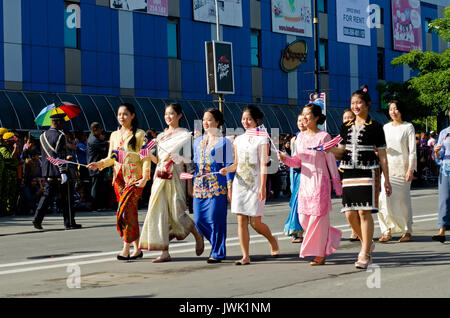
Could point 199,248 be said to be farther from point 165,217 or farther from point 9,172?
point 9,172

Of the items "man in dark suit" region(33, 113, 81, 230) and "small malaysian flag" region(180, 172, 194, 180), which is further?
"man in dark suit" region(33, 113, 81, 230)

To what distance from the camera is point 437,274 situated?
7.87 meters

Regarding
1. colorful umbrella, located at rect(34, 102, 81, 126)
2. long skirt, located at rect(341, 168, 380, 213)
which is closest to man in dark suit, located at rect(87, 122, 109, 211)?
colorful umbrella, located at rect(34, 102, 81, 126)

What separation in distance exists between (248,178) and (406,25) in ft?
146

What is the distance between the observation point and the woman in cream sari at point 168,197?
9.45m

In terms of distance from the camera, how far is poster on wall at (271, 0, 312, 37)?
41688 millimetres

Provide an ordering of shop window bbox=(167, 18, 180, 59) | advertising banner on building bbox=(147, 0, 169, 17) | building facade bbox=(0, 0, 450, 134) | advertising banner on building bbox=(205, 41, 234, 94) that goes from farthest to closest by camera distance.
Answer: shop window bbox=(167, 18, 180, 59) < advertising banner on building bbox=(147, 0, 169, 17) < building facade bbox=(0, 0, 450, 134) < advertising banner on building bbox=(205, 41, 234, 94)

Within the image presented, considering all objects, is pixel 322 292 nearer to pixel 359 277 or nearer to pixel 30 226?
pixel 359 277

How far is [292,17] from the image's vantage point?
42.6 metres

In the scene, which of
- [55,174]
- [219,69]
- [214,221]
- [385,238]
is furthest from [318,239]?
[219,69]

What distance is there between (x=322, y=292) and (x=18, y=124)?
21888mm

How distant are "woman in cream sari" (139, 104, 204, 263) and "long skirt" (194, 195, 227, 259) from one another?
238 mm

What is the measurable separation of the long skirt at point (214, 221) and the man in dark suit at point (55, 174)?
5.62 metres

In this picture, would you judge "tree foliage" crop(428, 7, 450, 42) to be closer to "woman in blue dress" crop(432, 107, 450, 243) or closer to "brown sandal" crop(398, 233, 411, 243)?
"woman in blue dress" crop(432, 107, 450, 243)
